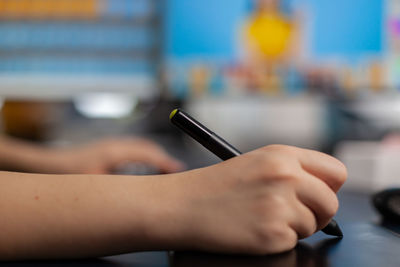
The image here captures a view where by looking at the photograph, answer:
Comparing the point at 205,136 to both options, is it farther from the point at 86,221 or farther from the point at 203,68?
the point at 203,68

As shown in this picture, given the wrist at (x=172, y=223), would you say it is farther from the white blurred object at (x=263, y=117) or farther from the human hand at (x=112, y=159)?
the white blurred object at (x=263, y=117)

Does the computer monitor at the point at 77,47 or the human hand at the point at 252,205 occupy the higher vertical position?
the computer monitor at the point at 77,47

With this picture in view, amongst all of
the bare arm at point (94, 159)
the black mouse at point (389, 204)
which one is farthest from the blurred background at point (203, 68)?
the black mouse at point (389, 204)

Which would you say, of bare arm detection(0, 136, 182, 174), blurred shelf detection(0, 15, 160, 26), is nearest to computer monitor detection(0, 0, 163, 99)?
blurred shelf detection(0, 15, 160, 26)

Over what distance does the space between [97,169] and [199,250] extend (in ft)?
1.35

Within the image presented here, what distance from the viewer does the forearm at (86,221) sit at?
22 centimetres

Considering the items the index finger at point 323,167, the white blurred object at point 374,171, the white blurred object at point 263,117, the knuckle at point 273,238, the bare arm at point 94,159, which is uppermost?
the white blurred object at point 263,117

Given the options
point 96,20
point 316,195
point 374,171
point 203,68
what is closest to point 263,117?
point 203,68

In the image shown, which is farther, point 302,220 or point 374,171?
point 374,171

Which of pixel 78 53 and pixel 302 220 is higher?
pixel 78 53

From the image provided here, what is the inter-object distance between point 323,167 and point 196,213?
74 mm

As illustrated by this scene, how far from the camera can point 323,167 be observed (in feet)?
0.75

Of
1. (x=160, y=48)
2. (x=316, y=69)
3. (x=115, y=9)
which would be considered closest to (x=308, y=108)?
(x=316, y=69)

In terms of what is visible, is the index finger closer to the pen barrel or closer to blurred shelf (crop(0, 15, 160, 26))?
the pen barrel
